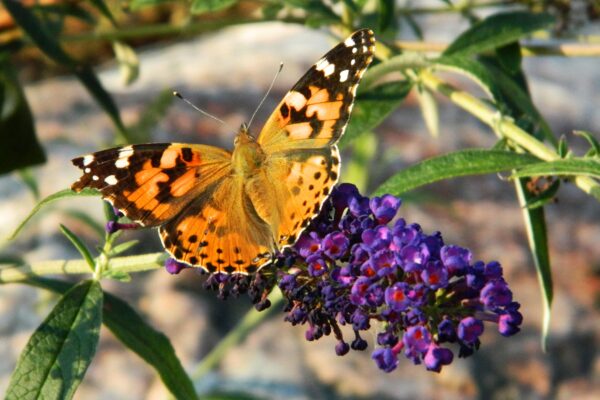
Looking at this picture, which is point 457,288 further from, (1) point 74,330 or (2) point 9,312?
(2) point 9,312

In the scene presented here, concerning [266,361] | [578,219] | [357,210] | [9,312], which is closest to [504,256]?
[578,219]

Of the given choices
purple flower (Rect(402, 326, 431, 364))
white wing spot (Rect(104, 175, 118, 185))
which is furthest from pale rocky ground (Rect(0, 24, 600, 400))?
purple flower (Rect(402, 326, 431, 364))

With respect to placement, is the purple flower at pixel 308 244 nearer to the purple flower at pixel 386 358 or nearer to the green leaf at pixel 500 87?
the purple flower at pixel 386 358

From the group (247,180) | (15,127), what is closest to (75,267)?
(247,180)

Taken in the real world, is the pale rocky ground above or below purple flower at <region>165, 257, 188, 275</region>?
below

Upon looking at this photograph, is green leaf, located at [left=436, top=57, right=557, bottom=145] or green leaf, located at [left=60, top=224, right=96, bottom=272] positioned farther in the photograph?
green leaf, located at [left=436, top=57, right=557, bottom=145]

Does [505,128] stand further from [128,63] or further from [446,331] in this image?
[128,63]

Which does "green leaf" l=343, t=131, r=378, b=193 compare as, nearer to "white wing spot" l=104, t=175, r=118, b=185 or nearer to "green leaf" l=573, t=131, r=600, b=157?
"green leaf" l=573, t=131, r=600, b=157
